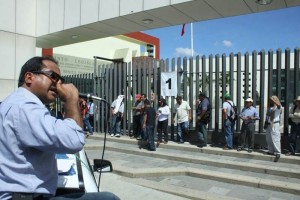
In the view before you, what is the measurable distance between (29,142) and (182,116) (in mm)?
8506

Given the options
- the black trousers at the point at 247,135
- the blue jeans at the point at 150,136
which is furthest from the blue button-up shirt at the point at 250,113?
the blue jeans at the point at 150,136

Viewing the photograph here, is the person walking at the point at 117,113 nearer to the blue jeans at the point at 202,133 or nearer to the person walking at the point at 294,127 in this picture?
the blue jeans at the point at 202,133

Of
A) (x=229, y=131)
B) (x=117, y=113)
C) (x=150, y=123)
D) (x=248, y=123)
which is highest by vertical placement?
(x=117, y=113)

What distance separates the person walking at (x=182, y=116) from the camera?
9914mm

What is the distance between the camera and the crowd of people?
794cm

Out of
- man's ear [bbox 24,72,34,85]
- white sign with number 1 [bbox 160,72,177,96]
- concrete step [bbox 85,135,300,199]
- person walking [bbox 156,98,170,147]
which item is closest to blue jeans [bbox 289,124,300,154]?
concrete step [bbox 85,135,300,199]

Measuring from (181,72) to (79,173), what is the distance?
26.0ft

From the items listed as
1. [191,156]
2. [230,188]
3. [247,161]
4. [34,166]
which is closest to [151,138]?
[191,156]

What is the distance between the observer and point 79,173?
9.14ft

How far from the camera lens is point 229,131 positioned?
8914mm

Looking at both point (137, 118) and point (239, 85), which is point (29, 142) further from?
point (137, 118)

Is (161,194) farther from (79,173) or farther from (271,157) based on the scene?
(271,157)

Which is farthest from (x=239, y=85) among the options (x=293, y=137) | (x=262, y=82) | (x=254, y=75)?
(x=293, y=137)

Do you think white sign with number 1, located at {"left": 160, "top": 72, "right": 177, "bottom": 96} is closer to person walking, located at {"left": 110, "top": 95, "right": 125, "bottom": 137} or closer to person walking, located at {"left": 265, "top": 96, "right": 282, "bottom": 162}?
person walking, located at {"left": 110, "top": 95, "right": 125, "bottom": 137}
